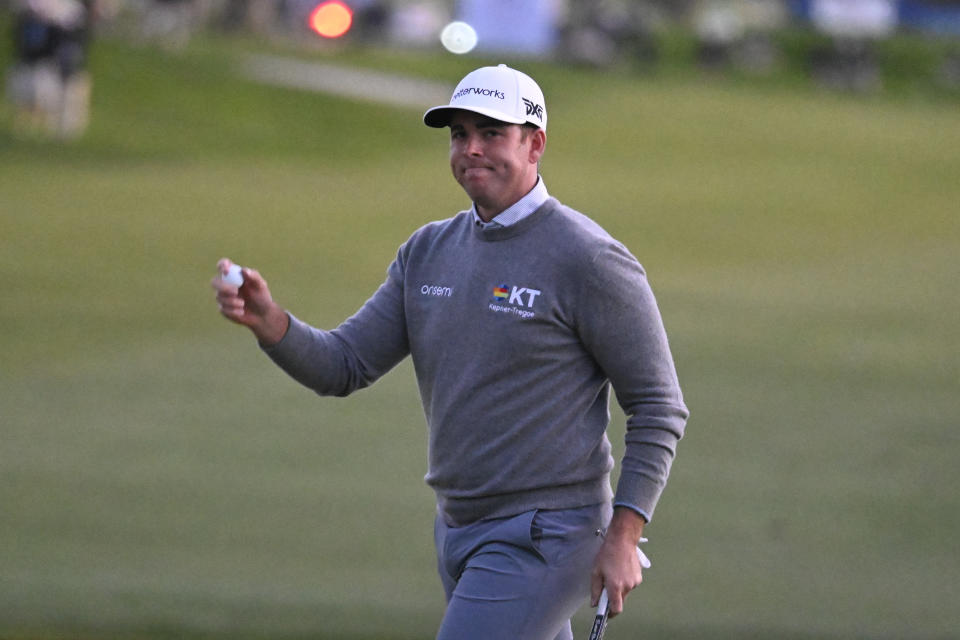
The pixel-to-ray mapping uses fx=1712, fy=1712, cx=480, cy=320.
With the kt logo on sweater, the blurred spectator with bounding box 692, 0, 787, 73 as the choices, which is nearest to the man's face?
the kt logo on sweater

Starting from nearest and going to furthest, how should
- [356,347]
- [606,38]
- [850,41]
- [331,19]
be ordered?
[356,347] < [331,19] < [606,38] < [850,41]

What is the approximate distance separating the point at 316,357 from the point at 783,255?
57.2 feet

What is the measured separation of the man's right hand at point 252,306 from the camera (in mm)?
4941

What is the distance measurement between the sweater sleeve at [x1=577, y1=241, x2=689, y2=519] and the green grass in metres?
3.21

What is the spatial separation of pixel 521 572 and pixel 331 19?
14.1 m

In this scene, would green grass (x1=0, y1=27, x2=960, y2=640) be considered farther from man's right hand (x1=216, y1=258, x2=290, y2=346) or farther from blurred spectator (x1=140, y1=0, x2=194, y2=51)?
blurred spectator (x1=140, y1=0, x2=194, y2=51)

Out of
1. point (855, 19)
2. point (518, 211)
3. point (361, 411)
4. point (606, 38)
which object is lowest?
point (518, 211)

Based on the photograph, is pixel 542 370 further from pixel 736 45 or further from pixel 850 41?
pixel 850 41

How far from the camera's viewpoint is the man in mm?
4789

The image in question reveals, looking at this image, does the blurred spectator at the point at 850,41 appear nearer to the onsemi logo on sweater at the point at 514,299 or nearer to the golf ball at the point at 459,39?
the golf ball at the point at 459,39

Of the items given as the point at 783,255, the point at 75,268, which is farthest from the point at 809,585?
the point at 783,255

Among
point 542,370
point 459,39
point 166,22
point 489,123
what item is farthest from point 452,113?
point 166,22

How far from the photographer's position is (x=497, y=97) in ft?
16.0

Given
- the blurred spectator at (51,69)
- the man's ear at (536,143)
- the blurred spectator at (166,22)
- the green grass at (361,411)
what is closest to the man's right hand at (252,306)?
the man's ear at (536,143)
